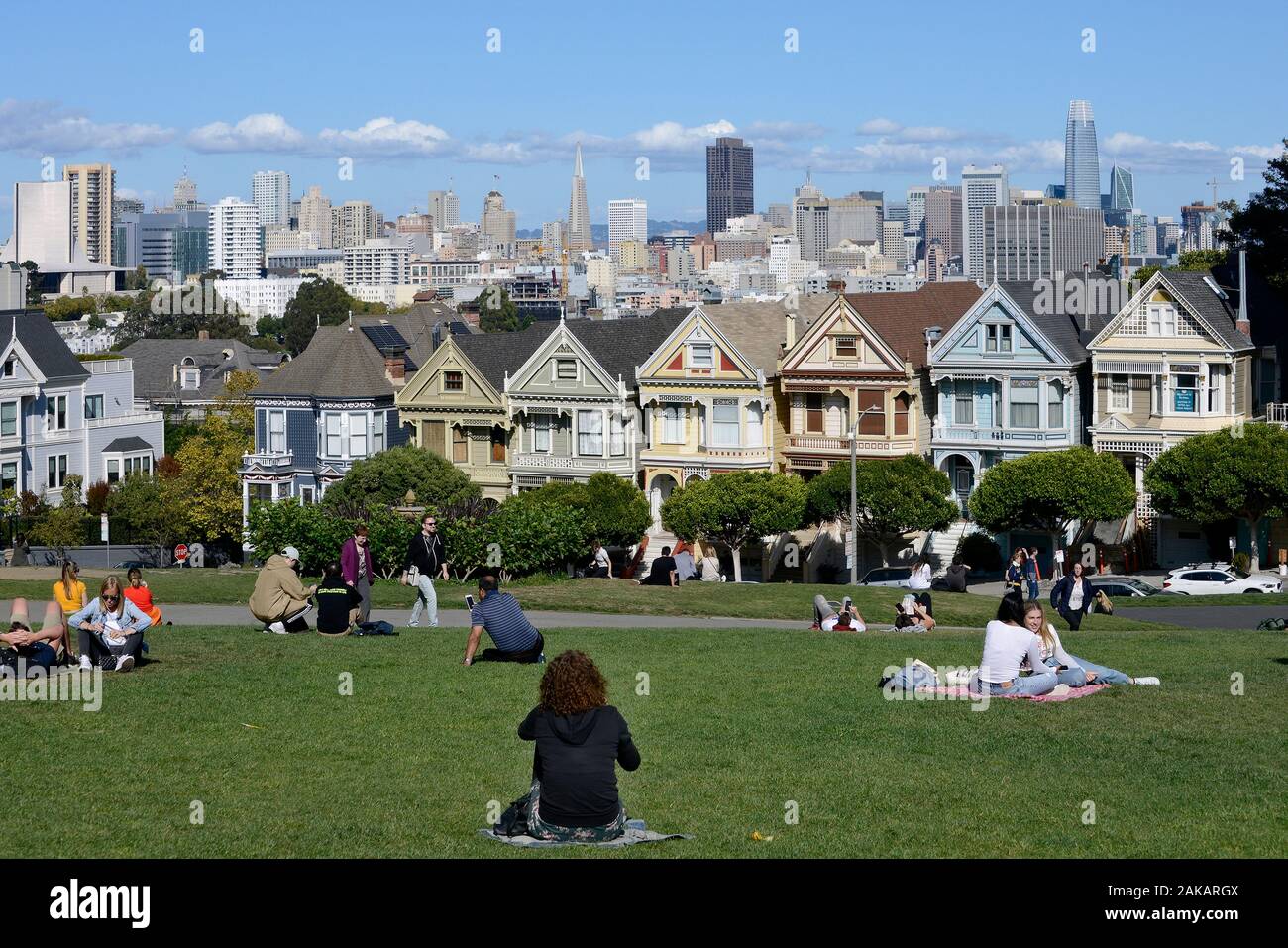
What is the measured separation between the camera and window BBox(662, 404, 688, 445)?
7044cm

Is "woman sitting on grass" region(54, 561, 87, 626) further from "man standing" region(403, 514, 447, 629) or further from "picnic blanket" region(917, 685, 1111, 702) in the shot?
"picnic blanket" region(917, 685, 1111, 702)

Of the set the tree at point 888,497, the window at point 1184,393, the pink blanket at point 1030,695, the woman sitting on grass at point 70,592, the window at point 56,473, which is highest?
the window at point 1184,393

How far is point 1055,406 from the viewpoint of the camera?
65438 millimetres

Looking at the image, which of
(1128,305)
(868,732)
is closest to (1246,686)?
(868,732)

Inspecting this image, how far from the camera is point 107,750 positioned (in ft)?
68.0

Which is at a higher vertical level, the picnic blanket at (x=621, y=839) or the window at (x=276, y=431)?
the window at (x=276, y=431)

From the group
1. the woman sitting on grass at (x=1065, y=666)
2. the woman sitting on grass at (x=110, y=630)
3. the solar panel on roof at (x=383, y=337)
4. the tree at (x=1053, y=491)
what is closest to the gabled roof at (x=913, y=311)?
the tree at (x=1053, y=491)

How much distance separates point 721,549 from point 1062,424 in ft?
40.6

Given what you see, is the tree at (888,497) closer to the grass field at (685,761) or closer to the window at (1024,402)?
the window at (1024,402)

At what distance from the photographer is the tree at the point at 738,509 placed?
64.2m

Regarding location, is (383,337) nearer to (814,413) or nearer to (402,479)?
(402,479)

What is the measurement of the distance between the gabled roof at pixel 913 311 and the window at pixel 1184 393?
8261 millimetres

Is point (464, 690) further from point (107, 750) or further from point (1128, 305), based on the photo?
point (1128, 305)

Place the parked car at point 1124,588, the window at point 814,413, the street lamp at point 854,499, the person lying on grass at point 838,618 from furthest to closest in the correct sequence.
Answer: the window at point 814,413 < the street lamp at point 854,499 < the parked car at point 1124,588 < the person lying on grass at point 838,618
